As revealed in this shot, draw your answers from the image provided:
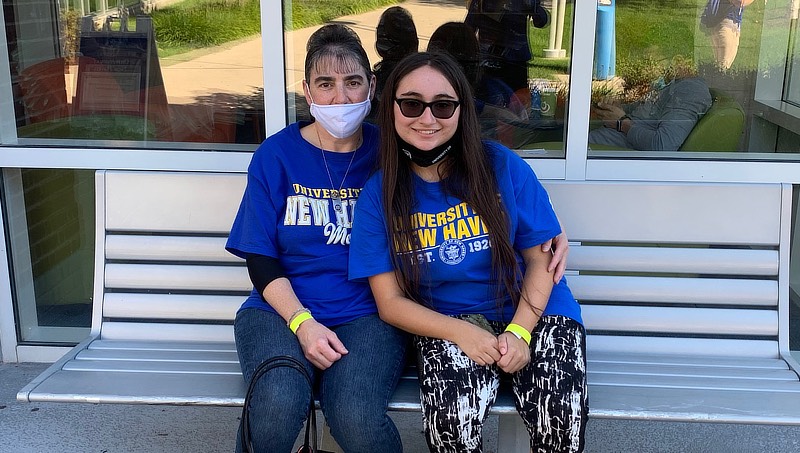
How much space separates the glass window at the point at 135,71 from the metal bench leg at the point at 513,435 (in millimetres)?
1560

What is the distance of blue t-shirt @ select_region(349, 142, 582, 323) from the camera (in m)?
2.37

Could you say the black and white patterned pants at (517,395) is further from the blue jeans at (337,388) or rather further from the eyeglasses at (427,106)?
the eyeglasses at (427,106)

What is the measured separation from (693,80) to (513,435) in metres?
1.96

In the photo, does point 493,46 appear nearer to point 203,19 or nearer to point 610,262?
point 610,262

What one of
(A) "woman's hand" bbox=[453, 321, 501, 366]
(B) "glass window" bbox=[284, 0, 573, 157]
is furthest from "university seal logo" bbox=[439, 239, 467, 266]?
(B) "glass window" bbox=[284, 0, 573, 157]

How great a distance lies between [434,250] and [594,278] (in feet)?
2.44

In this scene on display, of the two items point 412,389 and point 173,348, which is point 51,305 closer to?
point 173,348

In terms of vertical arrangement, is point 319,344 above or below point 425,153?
below

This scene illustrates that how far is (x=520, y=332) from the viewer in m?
2.30

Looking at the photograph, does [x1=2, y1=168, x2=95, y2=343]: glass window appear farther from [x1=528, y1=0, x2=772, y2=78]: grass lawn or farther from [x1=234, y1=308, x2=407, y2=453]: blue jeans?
[x1=528, y1=0, x2=772, y2=78]: grass lawn

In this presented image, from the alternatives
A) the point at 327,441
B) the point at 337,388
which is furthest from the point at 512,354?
the point at 327,441

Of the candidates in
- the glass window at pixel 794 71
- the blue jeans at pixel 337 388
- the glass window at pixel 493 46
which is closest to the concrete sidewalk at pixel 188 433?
the blue jeans at pixel 337 388

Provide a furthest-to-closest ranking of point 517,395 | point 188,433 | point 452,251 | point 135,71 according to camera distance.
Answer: point 135,71 → point 188,433 → point 452,251 → point 517,395

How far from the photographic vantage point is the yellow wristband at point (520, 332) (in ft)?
7.54
